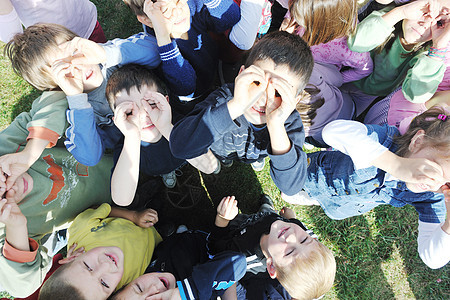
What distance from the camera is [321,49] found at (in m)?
2.86

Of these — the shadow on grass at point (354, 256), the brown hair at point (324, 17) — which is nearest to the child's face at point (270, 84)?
the brown hair at point (324, 17)

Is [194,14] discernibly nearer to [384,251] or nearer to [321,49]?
[321,49]

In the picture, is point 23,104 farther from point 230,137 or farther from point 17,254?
point 230,137

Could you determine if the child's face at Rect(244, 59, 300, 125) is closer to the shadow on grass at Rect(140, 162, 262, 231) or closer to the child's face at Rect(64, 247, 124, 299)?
the child's face at Rect(64, 247, 124, 299)

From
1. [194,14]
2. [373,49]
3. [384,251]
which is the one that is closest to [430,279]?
[384,251]

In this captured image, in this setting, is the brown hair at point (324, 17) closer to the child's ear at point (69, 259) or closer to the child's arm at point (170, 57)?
the child's arm at point (170, 57)

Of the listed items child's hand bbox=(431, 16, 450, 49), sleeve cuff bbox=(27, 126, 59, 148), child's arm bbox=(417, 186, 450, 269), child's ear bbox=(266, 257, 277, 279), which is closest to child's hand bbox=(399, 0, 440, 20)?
child's hand bbox=(431, 16, 450, 49)

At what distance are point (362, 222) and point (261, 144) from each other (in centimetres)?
200

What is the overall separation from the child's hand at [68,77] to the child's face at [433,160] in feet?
7.93

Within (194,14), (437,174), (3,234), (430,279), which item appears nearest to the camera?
(437,174)

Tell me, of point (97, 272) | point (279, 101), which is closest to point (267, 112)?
point (279, 101)

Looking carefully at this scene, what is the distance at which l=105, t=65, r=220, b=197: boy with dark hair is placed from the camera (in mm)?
2340

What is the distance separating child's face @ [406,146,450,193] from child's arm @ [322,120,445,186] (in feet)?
0.15

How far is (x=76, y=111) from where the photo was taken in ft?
7.64
